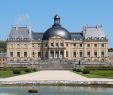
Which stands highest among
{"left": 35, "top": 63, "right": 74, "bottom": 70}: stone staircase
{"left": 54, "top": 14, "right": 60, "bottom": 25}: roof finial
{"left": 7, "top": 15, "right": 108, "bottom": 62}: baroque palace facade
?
{"left": 54, "top": 14, "right": 60, "bottom": 25}: roof finial

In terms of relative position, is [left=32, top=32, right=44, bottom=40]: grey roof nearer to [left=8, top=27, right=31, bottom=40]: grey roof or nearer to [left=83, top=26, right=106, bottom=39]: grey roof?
[left=8, top=27, right=31, bottom=40]: grey roof

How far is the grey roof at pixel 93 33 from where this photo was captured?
90312 millimetres

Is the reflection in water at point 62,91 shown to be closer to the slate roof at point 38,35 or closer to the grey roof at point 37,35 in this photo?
the slate roof at point 38,35

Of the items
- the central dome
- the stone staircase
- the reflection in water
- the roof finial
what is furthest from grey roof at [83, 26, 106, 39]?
the reflection in water

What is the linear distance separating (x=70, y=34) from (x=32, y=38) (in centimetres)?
790

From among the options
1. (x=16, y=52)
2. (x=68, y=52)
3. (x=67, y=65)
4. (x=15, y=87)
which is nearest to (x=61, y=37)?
(x=68, y=52)

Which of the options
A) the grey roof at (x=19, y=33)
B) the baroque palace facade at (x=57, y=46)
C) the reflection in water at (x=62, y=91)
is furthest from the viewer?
the grey roof at (x=19, y=33)

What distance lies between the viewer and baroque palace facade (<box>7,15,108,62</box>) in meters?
88.9

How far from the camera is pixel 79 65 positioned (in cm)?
7200

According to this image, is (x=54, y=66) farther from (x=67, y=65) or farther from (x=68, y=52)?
(x=68, y=52)

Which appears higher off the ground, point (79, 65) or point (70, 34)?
point (70, 34)

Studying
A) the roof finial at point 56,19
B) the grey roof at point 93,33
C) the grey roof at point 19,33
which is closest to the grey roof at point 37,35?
the grey roof at point 19,33

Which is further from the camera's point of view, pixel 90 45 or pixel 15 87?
pixel 90 45

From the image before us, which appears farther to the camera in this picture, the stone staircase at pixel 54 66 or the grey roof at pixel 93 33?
the grey roof at pixel 93 33
